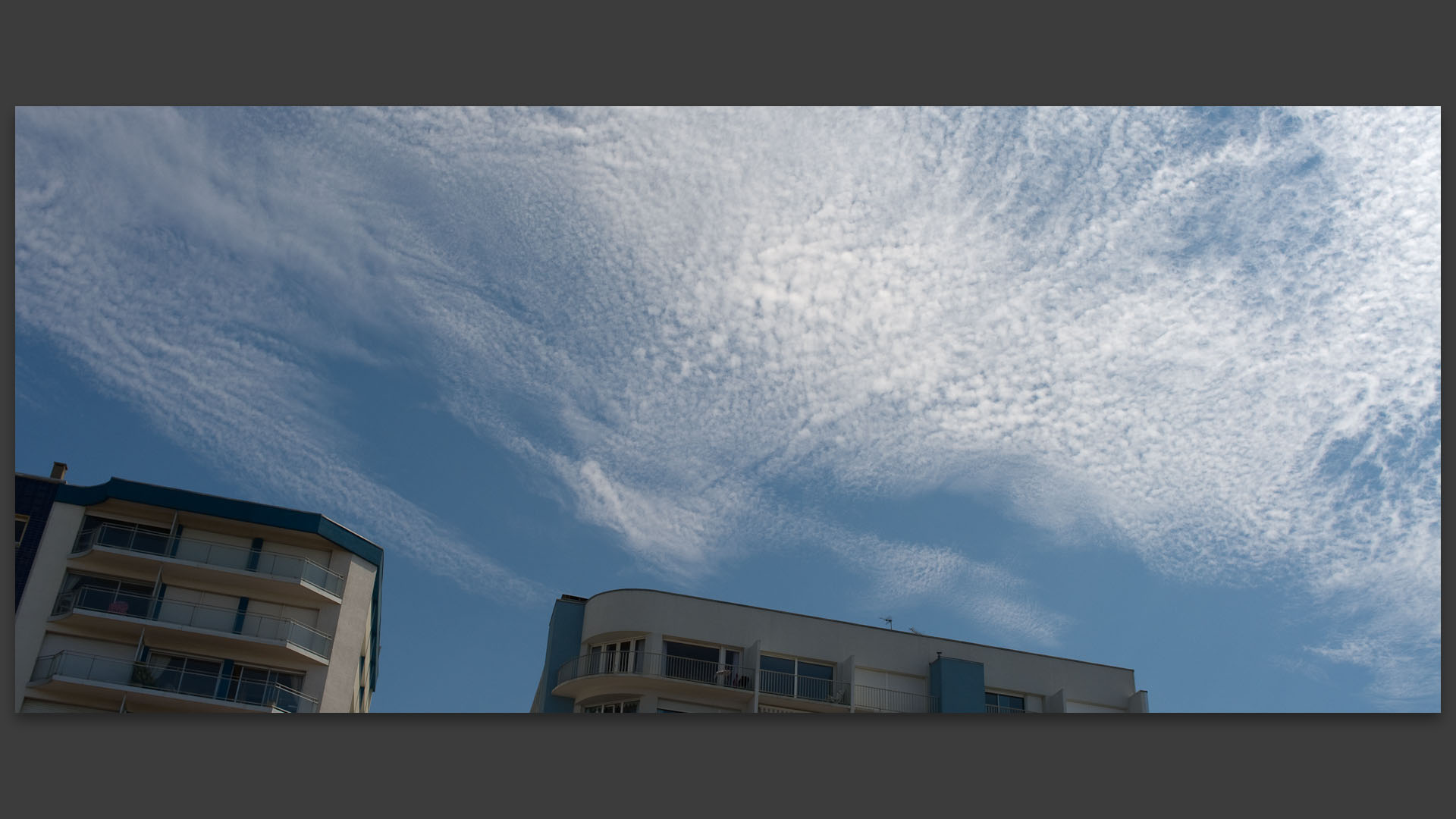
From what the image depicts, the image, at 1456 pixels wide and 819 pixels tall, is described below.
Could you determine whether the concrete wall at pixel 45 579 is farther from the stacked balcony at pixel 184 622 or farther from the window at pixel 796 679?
the window at pixel 796 679

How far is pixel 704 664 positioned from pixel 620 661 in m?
1.43

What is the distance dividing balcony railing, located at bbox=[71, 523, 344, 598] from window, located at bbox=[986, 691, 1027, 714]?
1229cm

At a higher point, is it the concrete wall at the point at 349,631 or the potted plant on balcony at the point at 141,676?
the concrete wall at the point at 349,631

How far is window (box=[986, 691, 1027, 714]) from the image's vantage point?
19.2 meters

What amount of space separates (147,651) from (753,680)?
1034 cm

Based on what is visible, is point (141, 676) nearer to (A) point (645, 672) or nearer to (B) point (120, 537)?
(B) point (120, 537)

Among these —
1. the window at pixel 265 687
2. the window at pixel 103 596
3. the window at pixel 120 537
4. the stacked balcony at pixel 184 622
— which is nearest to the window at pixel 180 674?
A: the window at pixel 265 687

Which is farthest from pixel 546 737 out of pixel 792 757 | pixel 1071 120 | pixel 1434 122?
pixel 1434 122

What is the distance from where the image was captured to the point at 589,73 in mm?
11469

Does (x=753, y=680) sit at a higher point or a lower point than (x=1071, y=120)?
lower

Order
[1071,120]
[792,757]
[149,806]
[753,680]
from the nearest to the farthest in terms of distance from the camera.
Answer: [149,806]
[792,757]
[1071,120]
[753,680]

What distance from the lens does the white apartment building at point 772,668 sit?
18.5m

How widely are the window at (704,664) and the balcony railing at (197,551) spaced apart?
675 cm

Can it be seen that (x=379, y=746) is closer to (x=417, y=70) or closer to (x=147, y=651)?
(x=417, y=70)
